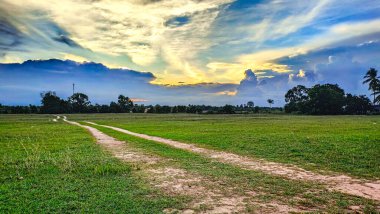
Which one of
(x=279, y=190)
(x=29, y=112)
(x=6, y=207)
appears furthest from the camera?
(x=29, y=112)

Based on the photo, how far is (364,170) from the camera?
14.5 meters

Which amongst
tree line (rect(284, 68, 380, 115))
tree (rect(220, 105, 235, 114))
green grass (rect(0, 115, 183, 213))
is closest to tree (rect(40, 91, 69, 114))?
tree (rect(220, 105, 235, 114))

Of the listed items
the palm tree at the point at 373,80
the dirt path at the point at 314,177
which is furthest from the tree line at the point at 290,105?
the dirt path at the point at 314,177

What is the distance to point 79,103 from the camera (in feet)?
566

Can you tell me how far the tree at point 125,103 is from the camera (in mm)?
171913

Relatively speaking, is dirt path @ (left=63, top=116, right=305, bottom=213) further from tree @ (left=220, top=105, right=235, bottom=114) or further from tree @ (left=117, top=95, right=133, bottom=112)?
tree @ (left=117, top=95, right=133, bottom=112)

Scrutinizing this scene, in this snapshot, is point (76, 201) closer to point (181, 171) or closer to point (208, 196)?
point (208, 196)

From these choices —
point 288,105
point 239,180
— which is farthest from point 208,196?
point 288,105

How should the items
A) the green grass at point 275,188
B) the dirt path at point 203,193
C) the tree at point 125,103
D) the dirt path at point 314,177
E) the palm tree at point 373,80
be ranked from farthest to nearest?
the tree at point 125,103 → the palm tree at point 373,80 → the dirt path at point 314,177 → the green grass at point 275,188 → the dirt path at point 203,193

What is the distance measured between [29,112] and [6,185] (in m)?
158

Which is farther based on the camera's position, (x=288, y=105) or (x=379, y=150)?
(x=288, y=105)

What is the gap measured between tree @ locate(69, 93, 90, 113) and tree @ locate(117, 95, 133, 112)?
1848cm

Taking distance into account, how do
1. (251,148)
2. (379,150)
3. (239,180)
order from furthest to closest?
(251,148)
(379,150)
(239,180)

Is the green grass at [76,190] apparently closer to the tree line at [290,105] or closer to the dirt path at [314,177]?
the dirt path at [314,177]
